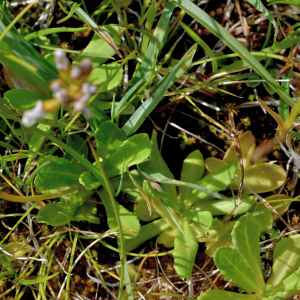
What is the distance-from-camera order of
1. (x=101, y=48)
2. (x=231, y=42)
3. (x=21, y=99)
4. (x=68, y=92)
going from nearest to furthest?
(x=68, y=92)
(x=231, y=42)
(x=21, y=99)
(x=101, y=48)

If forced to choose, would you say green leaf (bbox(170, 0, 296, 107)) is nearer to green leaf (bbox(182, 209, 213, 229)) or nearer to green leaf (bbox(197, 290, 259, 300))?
green leaf (bbox(182, 209, 213, 229))

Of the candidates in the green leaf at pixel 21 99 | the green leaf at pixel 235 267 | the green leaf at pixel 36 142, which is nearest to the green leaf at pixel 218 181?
the green leaf at pixel 235 267

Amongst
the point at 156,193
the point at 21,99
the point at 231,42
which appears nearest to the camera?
the point at 231,42

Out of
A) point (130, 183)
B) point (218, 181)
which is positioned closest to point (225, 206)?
point (218, 181)

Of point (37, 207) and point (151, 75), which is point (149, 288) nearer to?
point (37, 207)

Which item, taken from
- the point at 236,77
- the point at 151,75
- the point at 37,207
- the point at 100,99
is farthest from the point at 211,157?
the point at 37,207

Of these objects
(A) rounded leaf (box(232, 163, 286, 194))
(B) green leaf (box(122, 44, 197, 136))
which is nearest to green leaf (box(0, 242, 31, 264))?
(B) green leaf (box(122, 44, 197, 136))

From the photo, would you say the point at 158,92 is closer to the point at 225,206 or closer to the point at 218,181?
the point at 218,181
